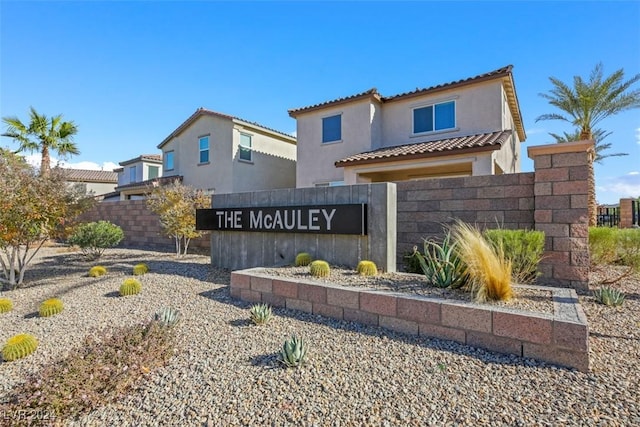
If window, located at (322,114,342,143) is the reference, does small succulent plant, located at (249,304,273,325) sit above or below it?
below

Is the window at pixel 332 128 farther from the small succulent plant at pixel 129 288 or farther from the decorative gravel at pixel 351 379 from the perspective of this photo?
the decorative gravel at pixel 351 379

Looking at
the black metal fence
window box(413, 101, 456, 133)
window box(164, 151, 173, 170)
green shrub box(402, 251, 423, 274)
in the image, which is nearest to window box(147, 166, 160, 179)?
window box(164, 151, 173, 170)

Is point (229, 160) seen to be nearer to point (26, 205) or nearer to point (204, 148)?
point (204, 148)

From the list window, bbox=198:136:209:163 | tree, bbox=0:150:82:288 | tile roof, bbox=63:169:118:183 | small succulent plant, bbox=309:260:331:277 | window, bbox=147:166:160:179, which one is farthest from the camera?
tile roof, bbox=63:169:118:183

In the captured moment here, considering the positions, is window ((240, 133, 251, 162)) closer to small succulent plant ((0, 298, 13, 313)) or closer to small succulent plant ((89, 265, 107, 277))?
small succulent plant ((89, 265, 107, 277))

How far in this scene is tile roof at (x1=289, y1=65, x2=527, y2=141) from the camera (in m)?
11.4

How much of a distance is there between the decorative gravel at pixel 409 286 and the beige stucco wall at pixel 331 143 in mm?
9168

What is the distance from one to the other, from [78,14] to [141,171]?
1712cm

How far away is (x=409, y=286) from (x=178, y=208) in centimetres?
791

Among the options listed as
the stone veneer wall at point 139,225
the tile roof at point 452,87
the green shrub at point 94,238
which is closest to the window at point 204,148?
the stone veneer wall at point 139,225

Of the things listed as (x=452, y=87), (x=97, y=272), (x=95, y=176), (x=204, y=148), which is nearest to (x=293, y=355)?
(x=97, y=272)

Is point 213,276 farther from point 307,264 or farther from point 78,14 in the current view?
point 78,14

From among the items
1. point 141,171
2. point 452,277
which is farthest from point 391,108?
point 141,171

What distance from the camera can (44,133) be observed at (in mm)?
18812
